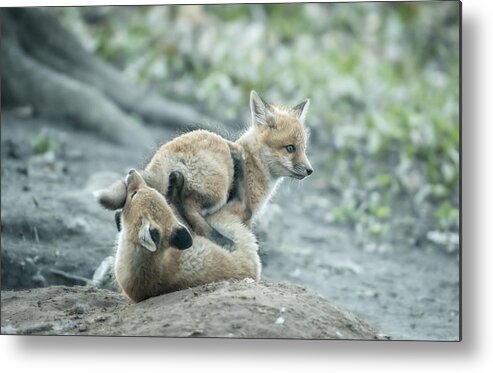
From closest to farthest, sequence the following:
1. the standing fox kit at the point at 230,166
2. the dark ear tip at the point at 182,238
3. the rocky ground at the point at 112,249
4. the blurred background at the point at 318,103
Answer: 1. the dark ear tip at the point at 182,238
2. the standing fox kit at the point at 230,166
3. the rocky ground at the point at 112,249
4. the blurred background at the point at 318,103

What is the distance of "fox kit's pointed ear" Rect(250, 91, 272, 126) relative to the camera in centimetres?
445

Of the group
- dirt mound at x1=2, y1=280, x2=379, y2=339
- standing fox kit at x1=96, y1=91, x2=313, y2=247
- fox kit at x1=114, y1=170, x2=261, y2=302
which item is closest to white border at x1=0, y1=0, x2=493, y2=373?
dirt mound at x1=2, y1=280, x2=379, y2=339

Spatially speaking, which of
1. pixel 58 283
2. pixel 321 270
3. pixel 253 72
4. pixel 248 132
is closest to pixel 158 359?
pixel 58 283

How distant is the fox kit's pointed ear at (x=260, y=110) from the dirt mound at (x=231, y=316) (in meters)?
0.86

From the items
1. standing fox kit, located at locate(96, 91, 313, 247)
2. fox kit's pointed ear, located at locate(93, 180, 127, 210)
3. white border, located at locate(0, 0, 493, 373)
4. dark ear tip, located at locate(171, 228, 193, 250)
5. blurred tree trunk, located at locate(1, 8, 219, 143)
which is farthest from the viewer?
blurred tree trunk, located at locate(1, 8, 219, 143)

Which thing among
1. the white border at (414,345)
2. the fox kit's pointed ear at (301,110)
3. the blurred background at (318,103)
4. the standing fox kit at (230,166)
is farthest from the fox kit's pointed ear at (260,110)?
the blurred background at (318,103)

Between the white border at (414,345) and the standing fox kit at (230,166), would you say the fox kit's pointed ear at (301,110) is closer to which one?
the standing fox kit at (230,166)

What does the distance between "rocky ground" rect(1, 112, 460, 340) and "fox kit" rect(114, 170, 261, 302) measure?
101 mm

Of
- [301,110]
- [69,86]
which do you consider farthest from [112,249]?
[69,86]

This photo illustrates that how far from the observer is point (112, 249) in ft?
17.0

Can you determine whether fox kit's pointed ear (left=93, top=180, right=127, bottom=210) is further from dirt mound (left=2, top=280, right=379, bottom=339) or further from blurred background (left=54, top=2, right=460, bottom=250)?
blurred background (left=54, top=2, right=460, bottom=250)

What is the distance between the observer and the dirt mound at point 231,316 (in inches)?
158

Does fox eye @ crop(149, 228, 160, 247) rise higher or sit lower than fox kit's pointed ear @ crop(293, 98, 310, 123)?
lower

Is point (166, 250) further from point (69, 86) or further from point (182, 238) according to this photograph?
point (69, 86)
